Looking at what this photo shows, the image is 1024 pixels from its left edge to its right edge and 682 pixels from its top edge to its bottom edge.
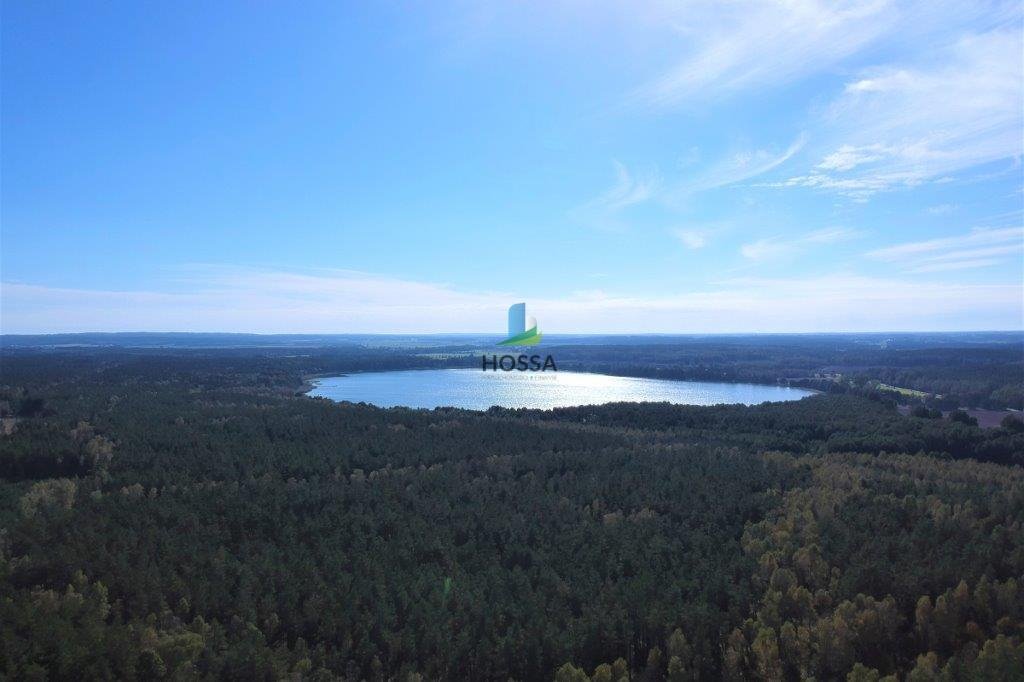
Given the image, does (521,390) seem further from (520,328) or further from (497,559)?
(497,559)

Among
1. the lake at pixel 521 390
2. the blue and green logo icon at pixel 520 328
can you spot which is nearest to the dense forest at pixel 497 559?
the blue and green logo icon at pixel 520 328

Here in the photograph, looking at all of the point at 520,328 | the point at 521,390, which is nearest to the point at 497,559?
the point at 520,328

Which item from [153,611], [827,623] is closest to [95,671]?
[153,611]

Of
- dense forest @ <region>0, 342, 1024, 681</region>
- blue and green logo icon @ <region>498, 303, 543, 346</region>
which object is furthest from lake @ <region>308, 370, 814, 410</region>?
dense forest @ <region>0, 342, 1024, 681</region>

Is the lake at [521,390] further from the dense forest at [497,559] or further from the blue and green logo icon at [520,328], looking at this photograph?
the dense forest at [497,559]

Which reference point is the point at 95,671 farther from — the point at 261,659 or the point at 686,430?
the point at 686,430

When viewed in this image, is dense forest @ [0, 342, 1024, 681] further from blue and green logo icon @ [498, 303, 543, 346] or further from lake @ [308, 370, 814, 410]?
lake @ [308, 370, 814, 410]
